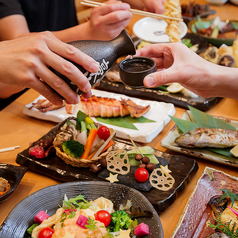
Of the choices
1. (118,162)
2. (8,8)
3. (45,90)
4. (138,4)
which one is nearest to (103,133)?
(118,162)

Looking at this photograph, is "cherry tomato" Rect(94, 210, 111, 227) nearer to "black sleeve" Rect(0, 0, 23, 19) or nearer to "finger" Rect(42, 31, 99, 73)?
"finger" Rect(42, 31, 99, 73)

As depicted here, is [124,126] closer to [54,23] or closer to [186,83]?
[186,83]

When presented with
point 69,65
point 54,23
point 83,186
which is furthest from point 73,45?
point 54,23

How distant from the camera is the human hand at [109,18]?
7.78 feet

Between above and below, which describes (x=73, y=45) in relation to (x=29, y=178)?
above

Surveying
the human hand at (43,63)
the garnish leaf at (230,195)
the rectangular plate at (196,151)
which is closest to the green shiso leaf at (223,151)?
the rectangular plate at (196,151)

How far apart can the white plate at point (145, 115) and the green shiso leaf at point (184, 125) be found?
0.09m

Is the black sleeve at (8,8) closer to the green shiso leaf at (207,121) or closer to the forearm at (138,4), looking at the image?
the forearm at (138,4)

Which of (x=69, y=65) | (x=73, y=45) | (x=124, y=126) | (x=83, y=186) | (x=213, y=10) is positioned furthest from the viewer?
(x=213, y=10)

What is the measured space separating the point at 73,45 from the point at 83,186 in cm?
78

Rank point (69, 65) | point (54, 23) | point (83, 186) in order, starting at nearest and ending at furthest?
point (69, 65)
point (83, 186)
point (54, 23)

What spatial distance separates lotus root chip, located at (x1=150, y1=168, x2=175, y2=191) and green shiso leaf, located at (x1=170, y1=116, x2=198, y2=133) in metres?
0.48

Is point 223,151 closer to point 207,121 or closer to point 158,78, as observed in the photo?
point 207,121

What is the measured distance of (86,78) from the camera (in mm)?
1422
